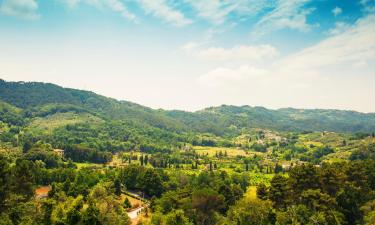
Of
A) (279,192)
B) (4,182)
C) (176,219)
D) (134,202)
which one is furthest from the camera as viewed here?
(134,202)

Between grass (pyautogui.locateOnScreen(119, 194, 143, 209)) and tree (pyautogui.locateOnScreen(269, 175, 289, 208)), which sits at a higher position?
tree (pyautogui.locateOnScreen(269, 175, 289, 208))

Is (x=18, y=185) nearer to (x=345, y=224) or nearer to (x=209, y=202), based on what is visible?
(x=209, y=202)

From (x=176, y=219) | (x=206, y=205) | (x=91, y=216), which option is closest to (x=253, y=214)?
(x=176, y=219)

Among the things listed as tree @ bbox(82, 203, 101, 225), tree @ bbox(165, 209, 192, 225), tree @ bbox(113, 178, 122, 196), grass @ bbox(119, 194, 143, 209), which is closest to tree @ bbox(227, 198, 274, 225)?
tree @ bbox(165, 209, 192, 225)

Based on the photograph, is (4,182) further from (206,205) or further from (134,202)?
(206,205)

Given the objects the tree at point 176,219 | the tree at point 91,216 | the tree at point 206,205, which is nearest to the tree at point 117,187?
the tree at point 206,205

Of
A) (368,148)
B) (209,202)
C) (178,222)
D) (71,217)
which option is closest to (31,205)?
(71,217)

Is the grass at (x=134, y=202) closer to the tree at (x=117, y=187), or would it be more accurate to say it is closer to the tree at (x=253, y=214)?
the tree at (x=117, y=187)

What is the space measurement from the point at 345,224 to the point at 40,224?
4785 cm

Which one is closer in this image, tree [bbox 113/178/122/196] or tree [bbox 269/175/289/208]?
tree [bbox 269/175/289/208]

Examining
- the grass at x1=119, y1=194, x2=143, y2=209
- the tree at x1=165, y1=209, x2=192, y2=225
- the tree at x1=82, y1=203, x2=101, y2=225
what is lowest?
the grass at x1=119, y1=194, x2=143, y2=209

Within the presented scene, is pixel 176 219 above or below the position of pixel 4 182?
below

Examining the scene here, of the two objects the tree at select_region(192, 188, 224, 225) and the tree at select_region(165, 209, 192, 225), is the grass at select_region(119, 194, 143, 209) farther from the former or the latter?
the tree at select_region(165, 209, 192, 225)

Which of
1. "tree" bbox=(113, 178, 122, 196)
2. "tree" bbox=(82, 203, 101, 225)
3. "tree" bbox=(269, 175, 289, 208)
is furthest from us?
"tree" bbox=(113, 178, 122, 196)
